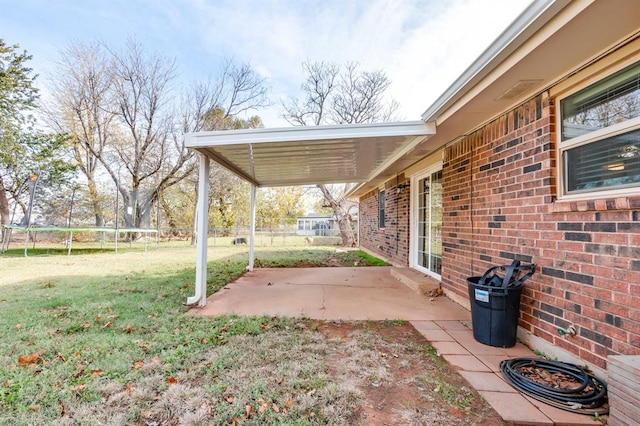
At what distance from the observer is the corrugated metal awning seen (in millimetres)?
3715

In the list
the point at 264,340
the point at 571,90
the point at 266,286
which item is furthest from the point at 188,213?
the point at 571,90

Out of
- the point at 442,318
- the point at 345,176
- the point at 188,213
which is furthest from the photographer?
the point at 188,213

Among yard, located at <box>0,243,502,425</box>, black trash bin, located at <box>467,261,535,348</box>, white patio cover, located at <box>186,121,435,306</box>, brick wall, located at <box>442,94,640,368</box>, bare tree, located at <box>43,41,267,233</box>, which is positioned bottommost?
yard, located at <box>0,243,502,425</box>

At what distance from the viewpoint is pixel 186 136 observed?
12.6 ft

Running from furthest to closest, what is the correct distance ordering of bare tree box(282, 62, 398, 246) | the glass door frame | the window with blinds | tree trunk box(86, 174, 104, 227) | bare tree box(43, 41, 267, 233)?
bare tree box(282, 62, 398, 246) → tree trunk box(86, 174, 104, 227) → bare tree box(43, 41, 267, 233) → the glass door frame → the window with blinds

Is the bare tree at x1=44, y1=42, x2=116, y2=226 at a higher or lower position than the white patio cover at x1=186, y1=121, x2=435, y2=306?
higher

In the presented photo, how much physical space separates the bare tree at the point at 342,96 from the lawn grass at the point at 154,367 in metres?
12.8

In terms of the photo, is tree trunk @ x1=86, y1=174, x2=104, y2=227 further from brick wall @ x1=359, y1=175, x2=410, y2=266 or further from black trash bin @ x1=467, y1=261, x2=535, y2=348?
black trash bin @ x1=467, y1=261, x2=535, y2=348

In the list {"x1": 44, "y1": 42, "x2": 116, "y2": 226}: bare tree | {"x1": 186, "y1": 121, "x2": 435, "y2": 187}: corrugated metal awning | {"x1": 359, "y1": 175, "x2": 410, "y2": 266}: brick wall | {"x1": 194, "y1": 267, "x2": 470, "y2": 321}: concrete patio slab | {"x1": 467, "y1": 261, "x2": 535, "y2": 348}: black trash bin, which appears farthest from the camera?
{"x1": 44, "y1": 42, "x2": 116, "y2": 226}: bare tree

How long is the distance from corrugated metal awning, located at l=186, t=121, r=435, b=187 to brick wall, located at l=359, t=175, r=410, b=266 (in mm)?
1275

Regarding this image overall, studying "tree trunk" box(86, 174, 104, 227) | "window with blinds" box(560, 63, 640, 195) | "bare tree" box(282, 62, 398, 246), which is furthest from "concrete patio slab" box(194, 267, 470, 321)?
"tree trunk" box(86, 174, 104, 227)

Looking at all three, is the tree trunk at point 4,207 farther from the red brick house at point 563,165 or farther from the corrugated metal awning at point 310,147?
the red brick house at point 563,165

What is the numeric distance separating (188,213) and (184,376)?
77.9ft

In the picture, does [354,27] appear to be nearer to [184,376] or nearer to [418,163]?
[418,163]
